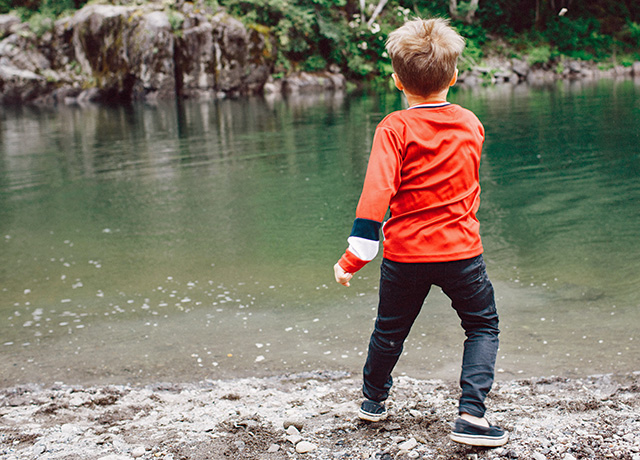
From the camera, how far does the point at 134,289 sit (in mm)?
5637

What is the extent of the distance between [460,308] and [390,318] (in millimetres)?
310

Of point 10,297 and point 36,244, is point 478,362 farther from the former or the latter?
point 36,244

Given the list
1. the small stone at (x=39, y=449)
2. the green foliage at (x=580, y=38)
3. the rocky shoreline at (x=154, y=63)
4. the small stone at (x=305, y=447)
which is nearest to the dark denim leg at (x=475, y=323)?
the small stone at (x=305, y=447)

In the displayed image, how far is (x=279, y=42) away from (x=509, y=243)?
31.4 meters

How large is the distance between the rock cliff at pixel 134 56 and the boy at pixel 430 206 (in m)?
32.3

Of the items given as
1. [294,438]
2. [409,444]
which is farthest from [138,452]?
[409,444]

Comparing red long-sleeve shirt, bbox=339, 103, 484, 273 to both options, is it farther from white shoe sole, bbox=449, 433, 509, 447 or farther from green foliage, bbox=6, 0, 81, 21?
green foliage, bbox=6, 0, 81, 21

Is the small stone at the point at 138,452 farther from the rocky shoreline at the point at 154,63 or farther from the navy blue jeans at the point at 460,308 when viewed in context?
the rocky shoreline at the point at 154,63

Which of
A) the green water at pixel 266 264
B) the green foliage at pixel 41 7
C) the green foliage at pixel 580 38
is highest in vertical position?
the green foliage at pixel 41 7

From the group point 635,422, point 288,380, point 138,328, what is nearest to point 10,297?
point 138,328

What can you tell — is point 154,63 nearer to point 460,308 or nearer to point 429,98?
point 429,98

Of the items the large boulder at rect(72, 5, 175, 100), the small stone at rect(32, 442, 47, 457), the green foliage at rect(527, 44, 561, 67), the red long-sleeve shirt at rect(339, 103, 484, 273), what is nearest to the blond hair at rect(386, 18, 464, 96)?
the red long-sleeve shirt at rect(339, 103, 484, 273)

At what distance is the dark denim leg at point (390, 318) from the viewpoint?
2.63m

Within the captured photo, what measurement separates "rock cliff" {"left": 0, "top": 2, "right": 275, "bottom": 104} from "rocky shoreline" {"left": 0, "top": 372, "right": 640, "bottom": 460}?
1242 inches
